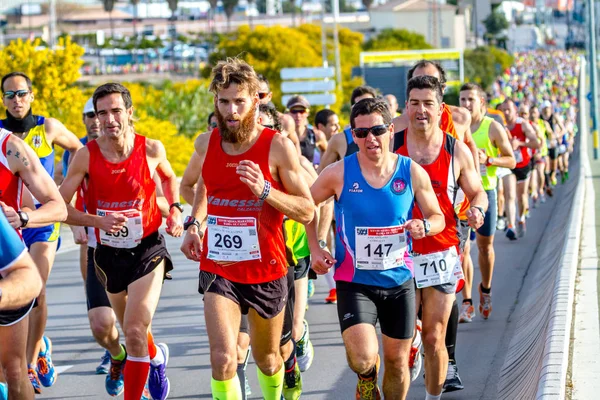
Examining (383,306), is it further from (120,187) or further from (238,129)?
(120,187)

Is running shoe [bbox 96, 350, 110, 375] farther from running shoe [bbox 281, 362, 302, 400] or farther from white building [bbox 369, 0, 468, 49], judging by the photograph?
white building [bbox 369, 0, 468, 49]

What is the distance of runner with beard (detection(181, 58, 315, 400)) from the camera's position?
6.12 m

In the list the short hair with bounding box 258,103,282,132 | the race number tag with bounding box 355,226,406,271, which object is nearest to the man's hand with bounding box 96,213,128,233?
the race number tag with bounding box 355,226,406,271

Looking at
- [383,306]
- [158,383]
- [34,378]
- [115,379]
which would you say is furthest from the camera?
[34,378]

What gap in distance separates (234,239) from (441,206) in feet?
5.31

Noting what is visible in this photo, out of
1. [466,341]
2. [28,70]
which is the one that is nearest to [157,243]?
[466,341]

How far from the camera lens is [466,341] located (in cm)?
989

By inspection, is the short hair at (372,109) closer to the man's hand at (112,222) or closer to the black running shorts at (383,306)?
the black running shorts at (383,306)

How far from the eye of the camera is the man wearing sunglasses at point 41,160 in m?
8.09

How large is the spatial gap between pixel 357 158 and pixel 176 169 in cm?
2450

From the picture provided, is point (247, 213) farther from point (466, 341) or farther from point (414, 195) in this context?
point (466, 341)

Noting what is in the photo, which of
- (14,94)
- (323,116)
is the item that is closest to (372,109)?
(14,94)

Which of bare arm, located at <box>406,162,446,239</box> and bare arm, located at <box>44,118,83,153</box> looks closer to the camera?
bare arm, located at <box>406,162,446,239</box>

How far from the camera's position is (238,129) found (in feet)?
20.1
